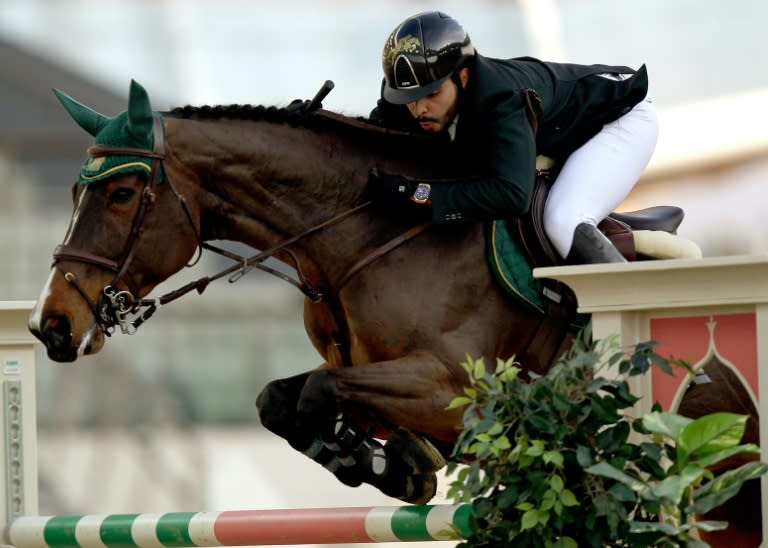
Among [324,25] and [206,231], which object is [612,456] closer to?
[206,231]

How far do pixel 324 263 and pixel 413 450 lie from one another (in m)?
0.55

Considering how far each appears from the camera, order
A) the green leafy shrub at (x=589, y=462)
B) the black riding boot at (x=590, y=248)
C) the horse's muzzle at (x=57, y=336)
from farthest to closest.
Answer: the black riding boot at (x=590, y=248)
the horse's muzzle at (x=57, y=336)
the green leafy shrub at (x=589, y=462)

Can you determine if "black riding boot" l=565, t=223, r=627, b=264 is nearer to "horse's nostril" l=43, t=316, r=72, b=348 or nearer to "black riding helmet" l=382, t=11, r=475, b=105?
"black riding helmet" l=382, t=11, r=475, b=105

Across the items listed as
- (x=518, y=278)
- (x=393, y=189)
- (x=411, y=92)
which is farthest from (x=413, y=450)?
(x=411, y=92)

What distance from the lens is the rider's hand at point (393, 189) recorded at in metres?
3.98

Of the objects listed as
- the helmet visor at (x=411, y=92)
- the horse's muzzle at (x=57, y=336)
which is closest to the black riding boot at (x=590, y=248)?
the helmet visor at (x=411, y=92)

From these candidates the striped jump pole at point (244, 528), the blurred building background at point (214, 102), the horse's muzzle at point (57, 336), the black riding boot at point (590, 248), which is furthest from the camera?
the blurred building background at point (214, 102)

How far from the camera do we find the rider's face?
396 centimetres

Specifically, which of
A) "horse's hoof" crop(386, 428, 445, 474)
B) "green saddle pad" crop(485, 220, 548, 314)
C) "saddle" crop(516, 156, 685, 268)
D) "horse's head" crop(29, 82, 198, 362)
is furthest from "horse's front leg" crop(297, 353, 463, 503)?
"horse's head" crop(29, 82, 198, 362)

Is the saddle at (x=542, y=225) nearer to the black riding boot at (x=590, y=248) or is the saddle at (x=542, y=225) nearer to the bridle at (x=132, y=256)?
the black riding boot at (x=590, y=248)

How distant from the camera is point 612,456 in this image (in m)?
2.88

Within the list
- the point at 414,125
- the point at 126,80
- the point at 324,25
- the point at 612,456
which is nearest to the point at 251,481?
the point at 126,80

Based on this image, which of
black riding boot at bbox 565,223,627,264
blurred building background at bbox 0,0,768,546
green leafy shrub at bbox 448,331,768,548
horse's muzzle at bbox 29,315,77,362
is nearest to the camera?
green leafy shrub at bbox 448,331,768,548

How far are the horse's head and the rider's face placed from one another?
2.06 ft
